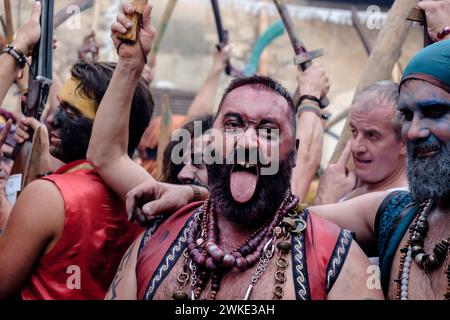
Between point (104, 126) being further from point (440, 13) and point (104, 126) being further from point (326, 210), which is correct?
point (440, 13)

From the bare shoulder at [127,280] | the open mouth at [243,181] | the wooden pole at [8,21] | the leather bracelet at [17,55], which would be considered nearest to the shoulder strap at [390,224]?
the open mouth at [243,181]

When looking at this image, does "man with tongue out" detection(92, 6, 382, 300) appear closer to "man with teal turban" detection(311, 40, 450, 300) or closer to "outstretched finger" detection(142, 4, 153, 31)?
"man with teal turban" detection(311, 40, 450, 300)

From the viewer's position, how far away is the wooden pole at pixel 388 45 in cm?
446

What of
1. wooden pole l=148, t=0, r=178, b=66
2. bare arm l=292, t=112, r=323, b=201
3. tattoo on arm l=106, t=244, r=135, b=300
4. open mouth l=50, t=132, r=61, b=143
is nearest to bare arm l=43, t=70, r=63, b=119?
wooden pole l=148, t=0, r=178, b=66

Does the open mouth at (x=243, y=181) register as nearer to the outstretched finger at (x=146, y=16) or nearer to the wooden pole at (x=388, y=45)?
the outstretched finger at (x=146, y=16)

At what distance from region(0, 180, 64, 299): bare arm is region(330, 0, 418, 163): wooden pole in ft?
6.65

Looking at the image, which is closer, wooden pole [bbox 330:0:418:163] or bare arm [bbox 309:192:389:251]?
bare arm [bbox 309:192:389:251]

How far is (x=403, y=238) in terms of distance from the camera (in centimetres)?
316

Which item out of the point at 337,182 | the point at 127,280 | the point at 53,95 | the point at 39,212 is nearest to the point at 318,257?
the point at 127,280

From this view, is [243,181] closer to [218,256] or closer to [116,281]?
[218,256]

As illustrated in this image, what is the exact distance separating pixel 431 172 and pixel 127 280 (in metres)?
1.18

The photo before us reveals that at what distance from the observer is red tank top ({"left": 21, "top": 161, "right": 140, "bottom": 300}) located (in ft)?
11.0
